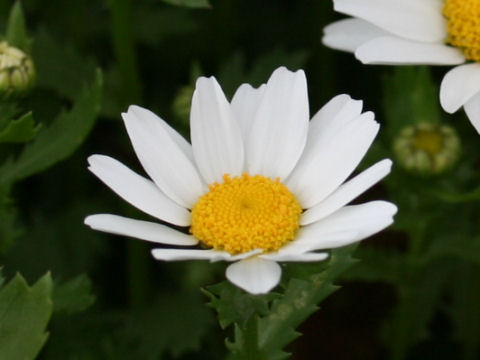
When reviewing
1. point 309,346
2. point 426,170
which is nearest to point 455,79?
point 426,170

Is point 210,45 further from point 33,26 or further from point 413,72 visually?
point 413,72

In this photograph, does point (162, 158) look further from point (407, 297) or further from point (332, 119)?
point (407, 297)

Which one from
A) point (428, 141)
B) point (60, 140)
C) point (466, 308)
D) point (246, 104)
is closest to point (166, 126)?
point (246, 104)

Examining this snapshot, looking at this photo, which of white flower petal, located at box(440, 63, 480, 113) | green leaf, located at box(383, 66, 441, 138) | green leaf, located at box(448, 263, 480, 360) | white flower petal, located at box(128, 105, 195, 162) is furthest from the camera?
green leaf, located at box(448, 263, 480, 360)

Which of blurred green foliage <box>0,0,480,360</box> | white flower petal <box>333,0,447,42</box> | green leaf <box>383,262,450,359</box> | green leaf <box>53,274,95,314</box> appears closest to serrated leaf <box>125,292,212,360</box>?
blurred green foliage <box>0,0,480,360</box>

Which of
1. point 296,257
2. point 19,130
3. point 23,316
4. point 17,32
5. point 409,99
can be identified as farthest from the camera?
point 409,99

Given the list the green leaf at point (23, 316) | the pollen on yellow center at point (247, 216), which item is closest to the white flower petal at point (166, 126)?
the pollen on yellow center at point (247, 216)

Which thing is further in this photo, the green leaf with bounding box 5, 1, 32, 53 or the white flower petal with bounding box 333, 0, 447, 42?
the green leaf with bounding box 5, 1, 32, 53

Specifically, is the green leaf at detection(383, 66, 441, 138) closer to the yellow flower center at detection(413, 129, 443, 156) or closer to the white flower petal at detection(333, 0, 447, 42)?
the yellow flower center at detection(413, 129, 443, 156)
